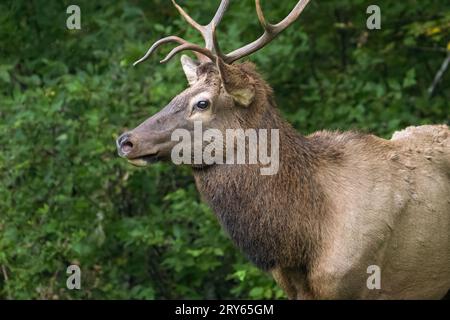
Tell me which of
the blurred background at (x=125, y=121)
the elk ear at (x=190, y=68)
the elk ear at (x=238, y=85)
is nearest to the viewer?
the elk ear at (x=238, y=85)

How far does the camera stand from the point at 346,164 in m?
5.89

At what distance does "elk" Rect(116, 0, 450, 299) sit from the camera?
5629mm

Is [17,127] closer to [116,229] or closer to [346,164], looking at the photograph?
[116,229]

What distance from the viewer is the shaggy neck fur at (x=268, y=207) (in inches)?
224

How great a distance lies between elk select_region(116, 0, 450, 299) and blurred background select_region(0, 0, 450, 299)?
168 centimetres

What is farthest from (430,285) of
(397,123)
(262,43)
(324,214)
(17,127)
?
(17,127)

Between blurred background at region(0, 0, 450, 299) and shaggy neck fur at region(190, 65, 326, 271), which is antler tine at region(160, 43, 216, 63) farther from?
blurred background at region(0, 0, 450, 299)

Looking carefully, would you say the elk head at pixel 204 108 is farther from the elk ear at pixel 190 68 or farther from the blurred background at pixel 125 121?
the blurred background at pixel 125 121

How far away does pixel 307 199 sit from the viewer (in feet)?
18.9

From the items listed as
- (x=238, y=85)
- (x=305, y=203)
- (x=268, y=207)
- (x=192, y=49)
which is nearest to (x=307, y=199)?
A: (x=305, y=203)

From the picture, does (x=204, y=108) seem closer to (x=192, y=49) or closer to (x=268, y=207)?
(x=192, y=49)

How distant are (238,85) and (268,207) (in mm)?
677

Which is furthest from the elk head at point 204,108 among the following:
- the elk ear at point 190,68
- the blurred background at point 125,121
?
the blurred background at point 125,121

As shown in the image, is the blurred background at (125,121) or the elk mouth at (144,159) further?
the blurred background at (125,121)
